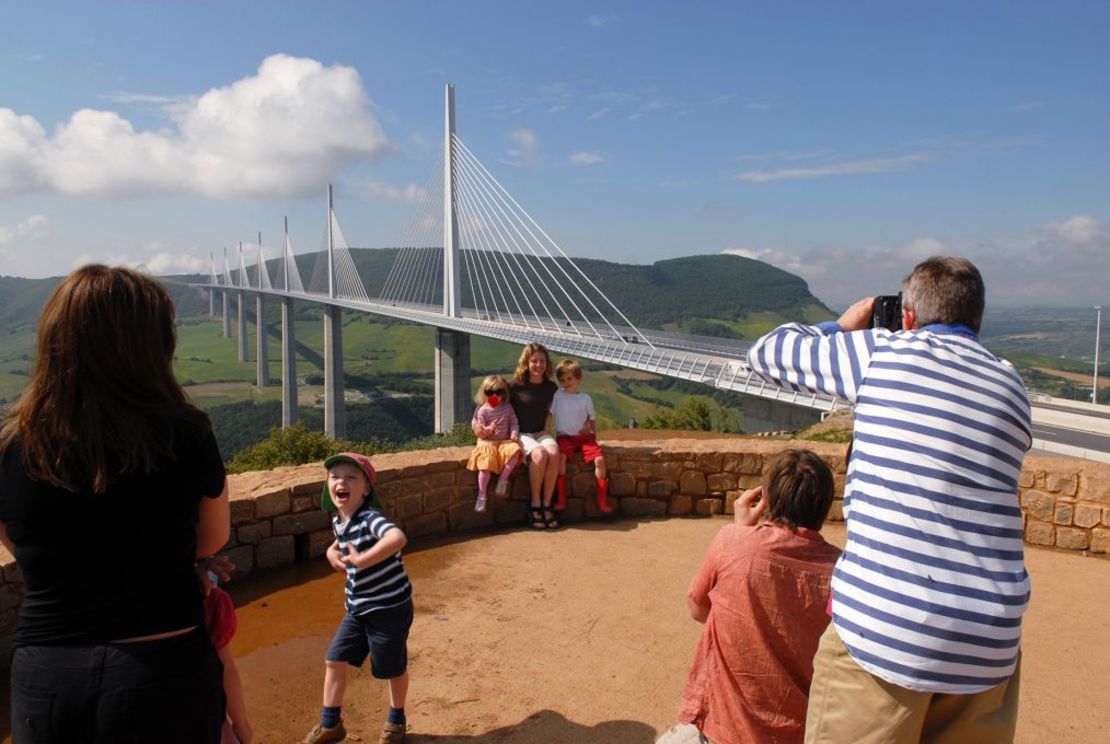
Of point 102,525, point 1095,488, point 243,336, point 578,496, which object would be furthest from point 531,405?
point 243,336

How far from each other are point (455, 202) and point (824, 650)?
28.5m

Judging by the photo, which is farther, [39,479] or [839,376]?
[839,376]

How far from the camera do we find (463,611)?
3.44 m

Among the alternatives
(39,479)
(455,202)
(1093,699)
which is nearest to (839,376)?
(39,479)

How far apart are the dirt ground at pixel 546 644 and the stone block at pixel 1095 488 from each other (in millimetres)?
353

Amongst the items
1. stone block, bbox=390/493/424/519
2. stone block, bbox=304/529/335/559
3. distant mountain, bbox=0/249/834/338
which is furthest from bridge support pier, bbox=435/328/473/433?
distant mountain, bbox=0/249/834/338

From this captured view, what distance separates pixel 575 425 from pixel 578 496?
0.46m

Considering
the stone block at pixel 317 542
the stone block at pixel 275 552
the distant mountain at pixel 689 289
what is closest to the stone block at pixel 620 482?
the stone block at pixel 317 542

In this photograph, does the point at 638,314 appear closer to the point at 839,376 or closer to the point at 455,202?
the point at 455,202

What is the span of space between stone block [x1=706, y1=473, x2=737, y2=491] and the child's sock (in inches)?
121

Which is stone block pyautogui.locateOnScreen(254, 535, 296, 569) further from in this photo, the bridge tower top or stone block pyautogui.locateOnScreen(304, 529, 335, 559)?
the bridge tower top

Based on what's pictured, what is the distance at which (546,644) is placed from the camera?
3.13 meters

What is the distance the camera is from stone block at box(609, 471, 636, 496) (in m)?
4.97

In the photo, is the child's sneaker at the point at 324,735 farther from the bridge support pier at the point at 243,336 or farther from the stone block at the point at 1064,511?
the bridge support pier at the point at 243,336
